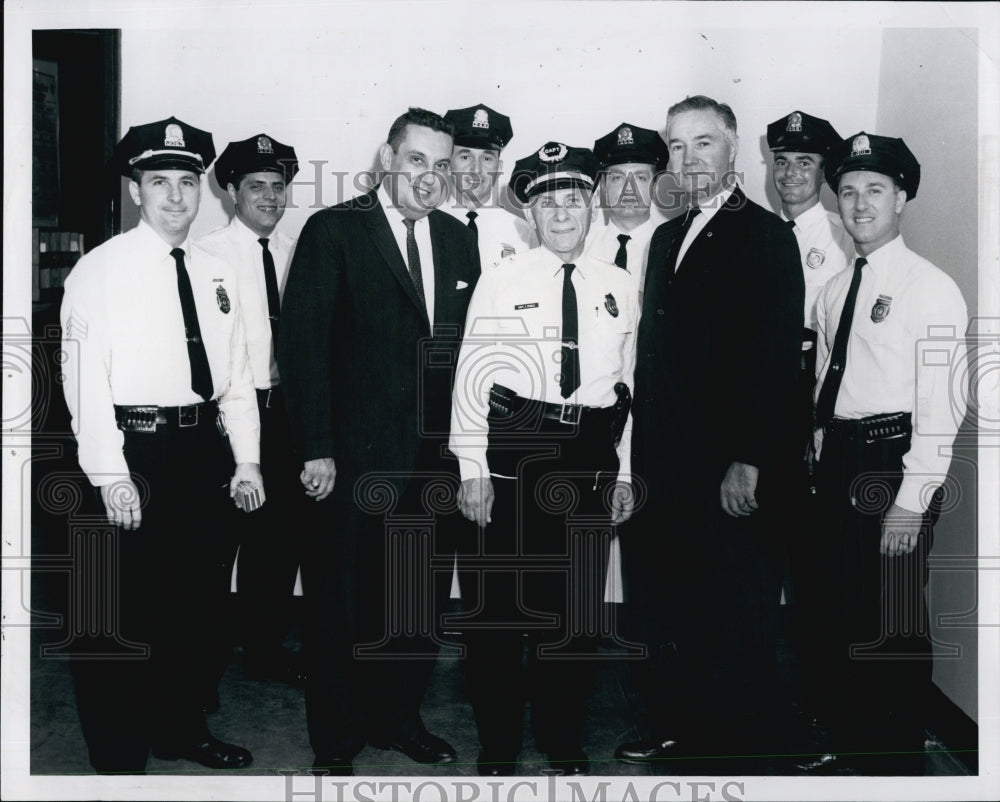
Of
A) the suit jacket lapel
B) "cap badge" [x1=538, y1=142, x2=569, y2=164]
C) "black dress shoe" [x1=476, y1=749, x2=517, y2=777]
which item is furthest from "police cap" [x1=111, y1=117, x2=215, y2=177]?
"black dress shoe" [x1=476, y1=749, x2=517, y2=777]

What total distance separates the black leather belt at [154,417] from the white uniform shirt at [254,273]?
299 millimetres

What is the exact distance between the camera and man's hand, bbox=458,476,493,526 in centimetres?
287

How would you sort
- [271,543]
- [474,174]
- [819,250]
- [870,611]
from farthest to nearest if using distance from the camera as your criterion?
[271,543] < [474,174] < [819,250] < [870,611]

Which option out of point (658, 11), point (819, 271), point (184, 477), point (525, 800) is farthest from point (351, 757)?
point (658, 11)

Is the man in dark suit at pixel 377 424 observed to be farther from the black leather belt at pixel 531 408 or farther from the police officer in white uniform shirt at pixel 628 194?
the police officer in white uniform shirt at pixel 628 194

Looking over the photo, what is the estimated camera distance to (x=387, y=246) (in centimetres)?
292

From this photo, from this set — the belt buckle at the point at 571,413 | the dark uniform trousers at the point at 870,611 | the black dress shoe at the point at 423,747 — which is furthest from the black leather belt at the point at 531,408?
the black dress shoe at the point at 423,747

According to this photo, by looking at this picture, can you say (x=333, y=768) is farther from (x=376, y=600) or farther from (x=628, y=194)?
(x=628, y=194)

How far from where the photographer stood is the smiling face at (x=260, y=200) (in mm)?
3281

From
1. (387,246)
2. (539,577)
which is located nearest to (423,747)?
(539,577)

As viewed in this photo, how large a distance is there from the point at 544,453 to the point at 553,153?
927mm

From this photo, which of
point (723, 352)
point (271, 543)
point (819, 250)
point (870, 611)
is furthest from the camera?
point (271, 543)

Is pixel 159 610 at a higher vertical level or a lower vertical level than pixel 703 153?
lower

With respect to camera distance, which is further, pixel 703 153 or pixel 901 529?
pixel 703 153
